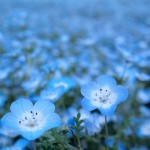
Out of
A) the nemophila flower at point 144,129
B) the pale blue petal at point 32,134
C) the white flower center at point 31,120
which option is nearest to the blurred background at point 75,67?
the nemophila flower at point 144,129

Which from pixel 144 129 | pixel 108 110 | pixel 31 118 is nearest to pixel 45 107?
pixel 31 118

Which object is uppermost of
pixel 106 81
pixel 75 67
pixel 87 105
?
pixel 75 67

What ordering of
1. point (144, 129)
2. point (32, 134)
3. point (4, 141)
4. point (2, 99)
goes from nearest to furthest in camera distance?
point (32, 134) → point (4, 141) → point (2, 99) → point (144, 129)

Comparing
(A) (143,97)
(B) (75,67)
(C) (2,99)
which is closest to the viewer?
(C) (2,99)

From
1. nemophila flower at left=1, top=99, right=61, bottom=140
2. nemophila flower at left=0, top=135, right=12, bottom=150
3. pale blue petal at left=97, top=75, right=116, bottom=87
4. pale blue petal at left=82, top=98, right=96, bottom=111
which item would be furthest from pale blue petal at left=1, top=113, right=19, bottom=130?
nemophila flower at left=0, top=135, right=12, bottom=150

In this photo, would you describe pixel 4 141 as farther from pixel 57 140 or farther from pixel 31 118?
pixel 57 140

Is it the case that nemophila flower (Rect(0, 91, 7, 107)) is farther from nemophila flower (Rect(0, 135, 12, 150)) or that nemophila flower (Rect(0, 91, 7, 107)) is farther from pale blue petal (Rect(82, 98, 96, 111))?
pale blue petal (Rect(82, 98, 96, 111))

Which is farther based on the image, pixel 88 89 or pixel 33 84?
pixel 33 84
